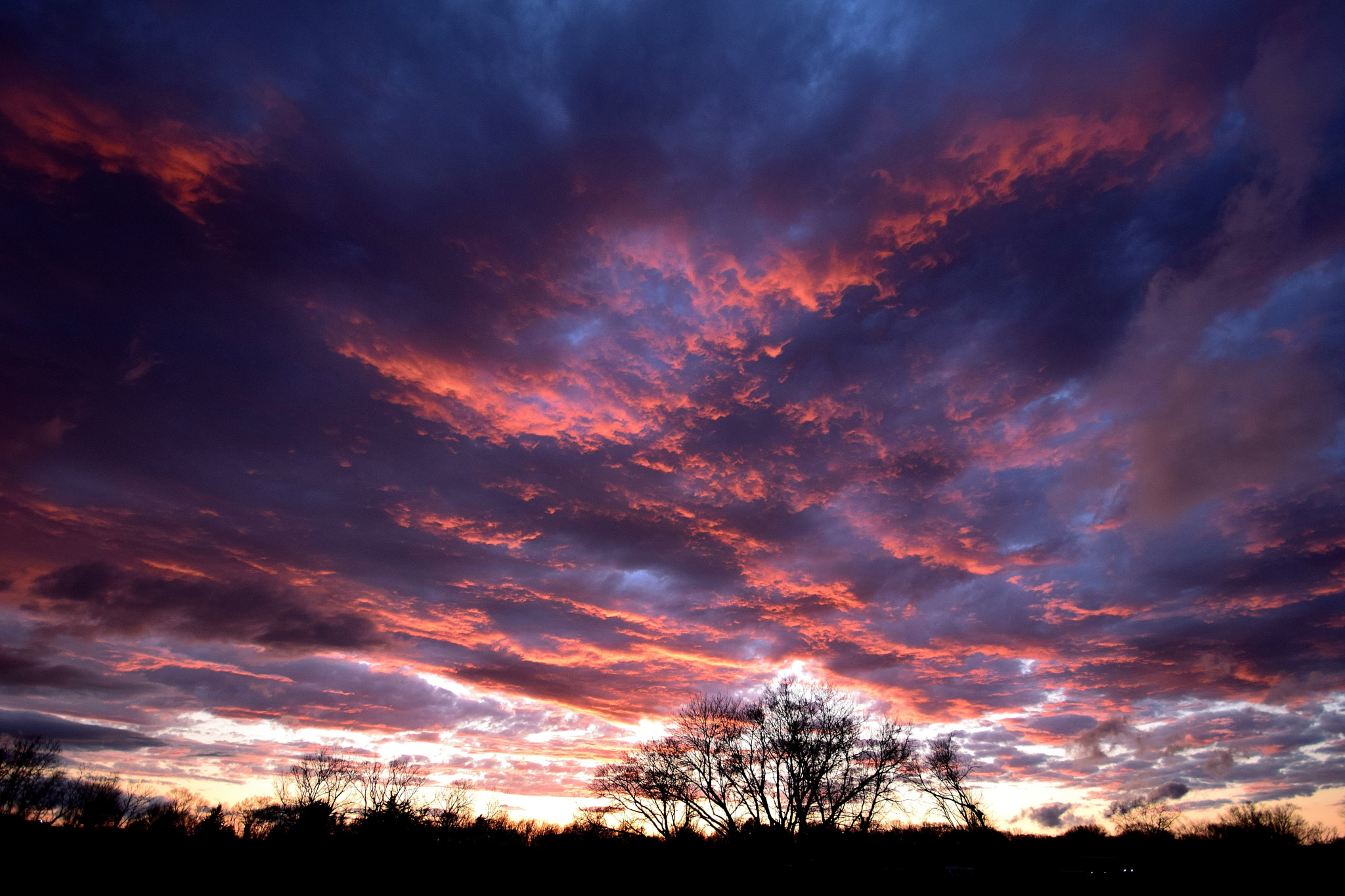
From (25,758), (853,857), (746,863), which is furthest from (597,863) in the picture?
(25,758)

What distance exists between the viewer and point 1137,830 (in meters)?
90.5

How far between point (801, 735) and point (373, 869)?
36.9 metres

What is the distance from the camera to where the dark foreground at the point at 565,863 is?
42781 millimetres

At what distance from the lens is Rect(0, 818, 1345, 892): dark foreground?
4278 cm

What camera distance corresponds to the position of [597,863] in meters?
53.4

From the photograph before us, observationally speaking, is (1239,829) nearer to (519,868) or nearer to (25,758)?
(519,868)

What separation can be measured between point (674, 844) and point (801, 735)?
1484cm

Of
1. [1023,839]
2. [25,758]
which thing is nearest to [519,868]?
[1023,839]

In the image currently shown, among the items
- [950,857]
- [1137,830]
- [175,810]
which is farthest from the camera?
[175,810]

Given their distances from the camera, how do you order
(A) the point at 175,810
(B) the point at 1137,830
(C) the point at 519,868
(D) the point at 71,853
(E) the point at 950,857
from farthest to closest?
1. (A) the point at 175,810
2. (B) the point at 1137,830
3. (E) the point at 950,857
4. (C) the point at 519,868
5. (D) the point at 71,853

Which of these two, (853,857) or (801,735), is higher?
(801,735)

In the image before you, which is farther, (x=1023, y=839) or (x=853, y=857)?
(x=1023, y=839)

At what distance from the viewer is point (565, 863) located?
5334 cm

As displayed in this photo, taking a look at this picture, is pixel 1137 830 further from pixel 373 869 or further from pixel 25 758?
pixel 25 758
